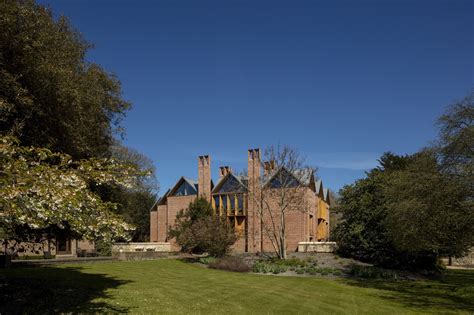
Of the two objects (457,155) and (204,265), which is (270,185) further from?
(457,155)

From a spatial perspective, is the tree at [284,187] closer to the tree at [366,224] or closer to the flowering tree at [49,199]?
the tree at [366,224]

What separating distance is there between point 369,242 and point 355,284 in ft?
28.7

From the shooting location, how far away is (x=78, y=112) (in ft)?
40.9

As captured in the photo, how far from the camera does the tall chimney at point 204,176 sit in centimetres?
4409

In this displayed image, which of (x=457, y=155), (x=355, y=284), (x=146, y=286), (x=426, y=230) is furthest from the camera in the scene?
(x=355, y=284)

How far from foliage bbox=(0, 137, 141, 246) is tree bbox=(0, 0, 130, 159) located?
224 centimetres

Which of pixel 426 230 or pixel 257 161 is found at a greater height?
pixel 257 161

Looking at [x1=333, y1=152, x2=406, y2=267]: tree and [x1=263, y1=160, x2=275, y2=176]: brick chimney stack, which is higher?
[x1=263, y1=160, x2=275, y2=176]: brick chimney stack

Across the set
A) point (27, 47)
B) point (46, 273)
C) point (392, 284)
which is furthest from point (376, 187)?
point (27, 47)

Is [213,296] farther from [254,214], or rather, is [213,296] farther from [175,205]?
[175,205]

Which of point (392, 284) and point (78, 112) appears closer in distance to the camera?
point (78, 112)

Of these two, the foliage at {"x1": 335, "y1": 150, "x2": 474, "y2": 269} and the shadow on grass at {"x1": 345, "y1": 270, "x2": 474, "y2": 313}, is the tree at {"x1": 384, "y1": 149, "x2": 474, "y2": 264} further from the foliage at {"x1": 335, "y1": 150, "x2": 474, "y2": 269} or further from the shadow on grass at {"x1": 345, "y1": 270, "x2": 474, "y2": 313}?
the shadow on grass at {"x1": 345, "y1": 270, "x2": 474, "y2": 313}

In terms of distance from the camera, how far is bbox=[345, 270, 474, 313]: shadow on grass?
15312mm

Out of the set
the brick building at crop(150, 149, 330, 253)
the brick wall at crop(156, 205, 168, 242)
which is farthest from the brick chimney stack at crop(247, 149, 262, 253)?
the brick wall at crop(156, 205, 168, 242)
